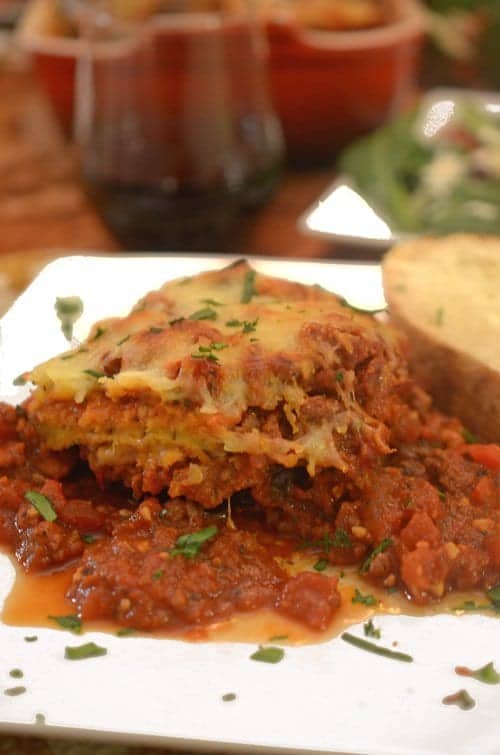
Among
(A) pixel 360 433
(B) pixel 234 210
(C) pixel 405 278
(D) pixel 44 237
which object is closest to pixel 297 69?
(B) pixel 234 210

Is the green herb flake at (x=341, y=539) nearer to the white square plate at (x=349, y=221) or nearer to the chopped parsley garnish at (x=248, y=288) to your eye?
the chopped parsley garnish at (x=248, y=288)

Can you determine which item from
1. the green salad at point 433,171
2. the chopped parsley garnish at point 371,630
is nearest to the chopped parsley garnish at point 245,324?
the chopped parsley garnish at point 371,630

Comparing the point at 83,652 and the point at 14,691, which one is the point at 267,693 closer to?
the point at 83,652

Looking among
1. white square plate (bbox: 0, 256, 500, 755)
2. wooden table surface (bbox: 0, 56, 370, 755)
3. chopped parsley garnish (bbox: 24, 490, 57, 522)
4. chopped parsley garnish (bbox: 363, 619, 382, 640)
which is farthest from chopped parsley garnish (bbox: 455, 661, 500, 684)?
wooden table surface (bbox: 0, 56, 370, 755)

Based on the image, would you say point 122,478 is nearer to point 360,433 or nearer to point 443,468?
point 360,433

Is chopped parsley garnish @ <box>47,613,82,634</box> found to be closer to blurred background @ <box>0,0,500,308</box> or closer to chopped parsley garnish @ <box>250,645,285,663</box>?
chopped parsley garnish @ <box>250,645,285,663</box>
